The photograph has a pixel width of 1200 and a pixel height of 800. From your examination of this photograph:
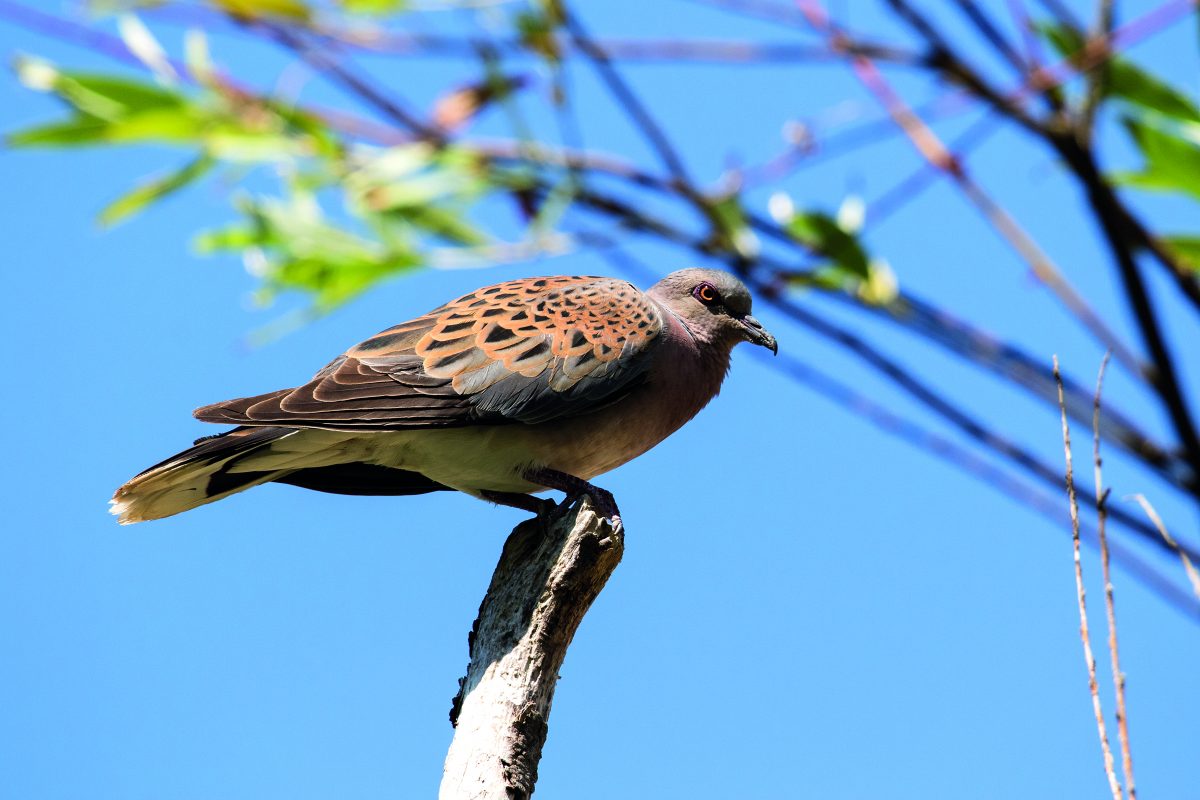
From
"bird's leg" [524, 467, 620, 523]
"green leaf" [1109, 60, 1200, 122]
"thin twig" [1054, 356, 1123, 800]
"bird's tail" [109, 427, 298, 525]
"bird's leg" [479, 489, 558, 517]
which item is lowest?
"thin twig" [1054, 356, 1123, 800]

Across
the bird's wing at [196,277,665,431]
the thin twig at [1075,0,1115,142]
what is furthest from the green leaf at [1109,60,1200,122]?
the bird's wing at [196,277,665,431]

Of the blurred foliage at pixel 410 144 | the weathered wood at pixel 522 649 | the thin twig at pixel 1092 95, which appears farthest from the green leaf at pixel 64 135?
the thin twig at pixel 1092 95

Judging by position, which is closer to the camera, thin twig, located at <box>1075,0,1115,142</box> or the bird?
thin twig, located at <box>1075,0,1115,142</box>

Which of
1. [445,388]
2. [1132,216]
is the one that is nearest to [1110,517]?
[1132,216]

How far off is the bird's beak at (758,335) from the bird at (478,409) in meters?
0.28

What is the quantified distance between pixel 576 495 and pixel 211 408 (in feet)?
3.92

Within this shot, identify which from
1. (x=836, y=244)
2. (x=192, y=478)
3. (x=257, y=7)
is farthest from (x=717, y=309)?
(x=257, y=7)

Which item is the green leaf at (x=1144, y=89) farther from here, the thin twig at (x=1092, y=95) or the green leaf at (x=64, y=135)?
the green leaf at (x=64, y=135)

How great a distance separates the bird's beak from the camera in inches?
182

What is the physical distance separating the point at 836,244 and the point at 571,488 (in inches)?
53.9

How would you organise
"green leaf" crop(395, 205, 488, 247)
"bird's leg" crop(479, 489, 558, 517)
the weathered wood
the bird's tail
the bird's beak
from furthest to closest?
the bird's beak
"bird's leg" crop(479, 489, 558, 517)
the bird's tail
"green leaf" crop(395, 205, 488, 247)
the weathered wood

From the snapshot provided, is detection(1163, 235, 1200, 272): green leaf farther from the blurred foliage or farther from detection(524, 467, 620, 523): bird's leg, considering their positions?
detection(524, 467, 620, 523): bird's leg

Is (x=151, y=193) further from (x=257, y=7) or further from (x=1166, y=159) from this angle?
(x=1166, y=159)

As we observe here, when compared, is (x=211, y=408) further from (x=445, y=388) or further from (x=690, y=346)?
(x=690, y=346)
